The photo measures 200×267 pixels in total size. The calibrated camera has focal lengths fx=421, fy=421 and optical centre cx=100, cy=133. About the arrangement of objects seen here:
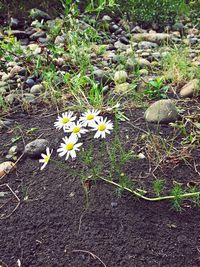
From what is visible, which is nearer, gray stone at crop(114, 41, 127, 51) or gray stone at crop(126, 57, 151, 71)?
gray stone at crop(126, 57, 151, 71)

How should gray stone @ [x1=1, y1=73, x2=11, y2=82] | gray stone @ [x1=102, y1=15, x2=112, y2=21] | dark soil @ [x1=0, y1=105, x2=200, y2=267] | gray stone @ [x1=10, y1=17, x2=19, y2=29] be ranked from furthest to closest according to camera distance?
gray stone @ [x1=102, y1=15, x2=112, y2=21], gray stone @ [x1=10, y1=17, x2=19, y2=29], gray stone @ [x1=1, y1=73, x2=11, y2=82], dark soil @ [x1=0, y1=105, x2=200, y2=267]

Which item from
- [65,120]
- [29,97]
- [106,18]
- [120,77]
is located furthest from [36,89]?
[106,18]

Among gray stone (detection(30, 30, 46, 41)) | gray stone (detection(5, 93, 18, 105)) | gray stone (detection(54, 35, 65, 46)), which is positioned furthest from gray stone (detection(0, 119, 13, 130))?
gray stone (detection(30, 30, 46, 41))

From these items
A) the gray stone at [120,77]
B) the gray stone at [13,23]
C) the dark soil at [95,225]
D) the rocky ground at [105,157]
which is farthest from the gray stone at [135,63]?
the gray stone at [13,23]

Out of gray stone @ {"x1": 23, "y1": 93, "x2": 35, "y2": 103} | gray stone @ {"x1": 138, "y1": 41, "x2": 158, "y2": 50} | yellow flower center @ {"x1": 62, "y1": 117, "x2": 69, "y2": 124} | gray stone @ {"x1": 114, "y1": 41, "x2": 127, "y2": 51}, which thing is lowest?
gray stone @ {"x1": 138, "y1": 41, "x2": 158, "y2": 50}

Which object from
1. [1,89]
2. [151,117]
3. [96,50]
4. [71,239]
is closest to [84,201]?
[71,239]

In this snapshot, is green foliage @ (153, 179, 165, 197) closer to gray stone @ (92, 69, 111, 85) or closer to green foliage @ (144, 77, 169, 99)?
green foliage @ (144, 77, 169, 99)
